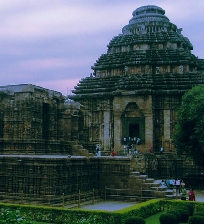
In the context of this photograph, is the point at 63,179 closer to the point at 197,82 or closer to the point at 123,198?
the point at 123,198

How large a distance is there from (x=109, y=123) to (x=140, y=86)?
464 centimetres

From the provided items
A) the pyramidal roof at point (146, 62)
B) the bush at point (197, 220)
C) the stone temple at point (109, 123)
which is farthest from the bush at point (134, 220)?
the pyramidal roof at point (146, 62)

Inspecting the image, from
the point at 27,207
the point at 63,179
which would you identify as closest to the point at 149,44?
the point at 63,179

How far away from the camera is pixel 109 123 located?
38438mm

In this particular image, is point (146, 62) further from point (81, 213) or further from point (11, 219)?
point (11, 219)

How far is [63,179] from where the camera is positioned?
21.2 m

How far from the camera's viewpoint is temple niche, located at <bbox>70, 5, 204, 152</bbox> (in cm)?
3644

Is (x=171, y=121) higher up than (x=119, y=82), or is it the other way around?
(x=119, y=82)

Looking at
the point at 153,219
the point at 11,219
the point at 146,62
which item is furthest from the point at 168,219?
the point at 146,62

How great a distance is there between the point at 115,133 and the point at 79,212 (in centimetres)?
2091

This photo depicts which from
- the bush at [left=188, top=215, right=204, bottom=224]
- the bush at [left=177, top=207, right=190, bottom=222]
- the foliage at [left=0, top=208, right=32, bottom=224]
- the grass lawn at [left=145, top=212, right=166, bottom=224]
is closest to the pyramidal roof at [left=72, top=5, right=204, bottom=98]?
the grass lawn at [left=145, top=212, right=166, bottom=224]

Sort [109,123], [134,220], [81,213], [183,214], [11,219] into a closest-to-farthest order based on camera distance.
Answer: [11,219], [134,220], [81,213], [183,214], [109,123]

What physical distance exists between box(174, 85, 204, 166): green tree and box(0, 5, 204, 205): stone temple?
350 cm

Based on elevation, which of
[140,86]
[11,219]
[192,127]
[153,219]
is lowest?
[153,219]
